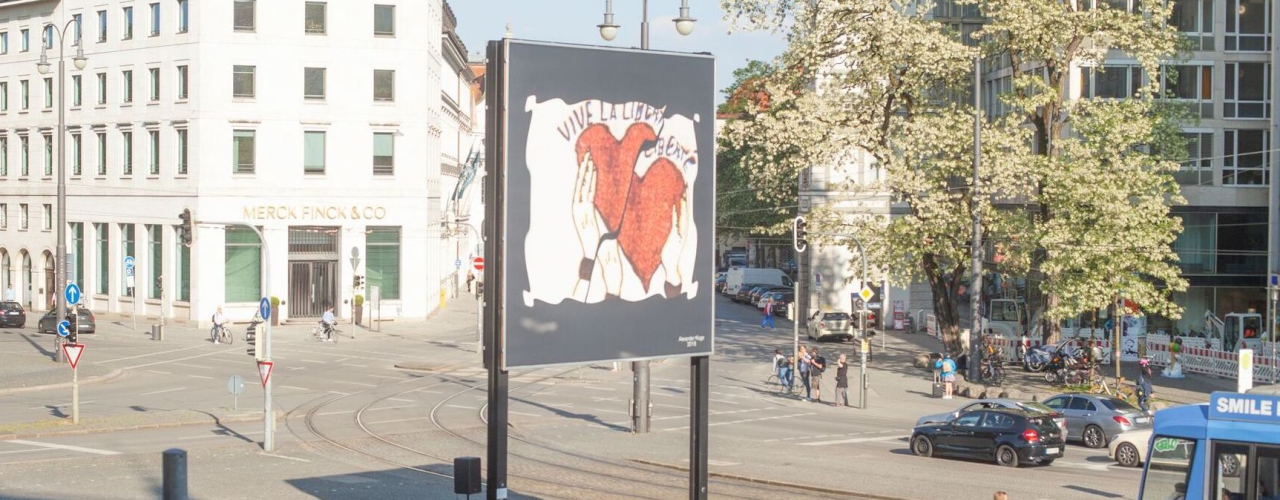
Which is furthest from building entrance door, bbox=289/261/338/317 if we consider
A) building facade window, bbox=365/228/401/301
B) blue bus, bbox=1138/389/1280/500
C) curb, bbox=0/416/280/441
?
blue bus, bbox=1138/389/1280/500

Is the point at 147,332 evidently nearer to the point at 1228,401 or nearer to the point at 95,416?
the point at 95,416

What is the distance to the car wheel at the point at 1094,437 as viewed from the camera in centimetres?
3328

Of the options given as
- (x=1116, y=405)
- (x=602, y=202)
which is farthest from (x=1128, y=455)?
(x=602, y=202)

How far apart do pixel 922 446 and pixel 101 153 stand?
179 ft

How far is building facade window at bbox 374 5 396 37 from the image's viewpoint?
6725cm

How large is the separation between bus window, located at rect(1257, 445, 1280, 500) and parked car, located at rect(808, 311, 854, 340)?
4903 centimetres

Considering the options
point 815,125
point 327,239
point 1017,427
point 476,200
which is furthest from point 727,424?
point 476,200

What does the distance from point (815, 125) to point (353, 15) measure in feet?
98.4

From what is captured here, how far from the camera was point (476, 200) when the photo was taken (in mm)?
111312

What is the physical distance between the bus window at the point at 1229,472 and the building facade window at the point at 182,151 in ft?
194

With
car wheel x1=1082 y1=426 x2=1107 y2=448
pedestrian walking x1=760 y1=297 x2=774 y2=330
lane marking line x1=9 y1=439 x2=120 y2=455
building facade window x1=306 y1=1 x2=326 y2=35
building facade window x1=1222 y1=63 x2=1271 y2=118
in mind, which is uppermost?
building facade window x1=306 y1=1 x2=326 y2=35

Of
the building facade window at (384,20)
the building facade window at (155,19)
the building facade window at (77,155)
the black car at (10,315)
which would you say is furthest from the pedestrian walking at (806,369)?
the building facade window at (77,155)

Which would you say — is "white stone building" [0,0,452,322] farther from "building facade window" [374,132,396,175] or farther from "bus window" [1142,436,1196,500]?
"bus window" [1142,436,1196,500]

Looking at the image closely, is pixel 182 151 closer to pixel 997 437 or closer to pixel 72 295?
pixel 72 295
